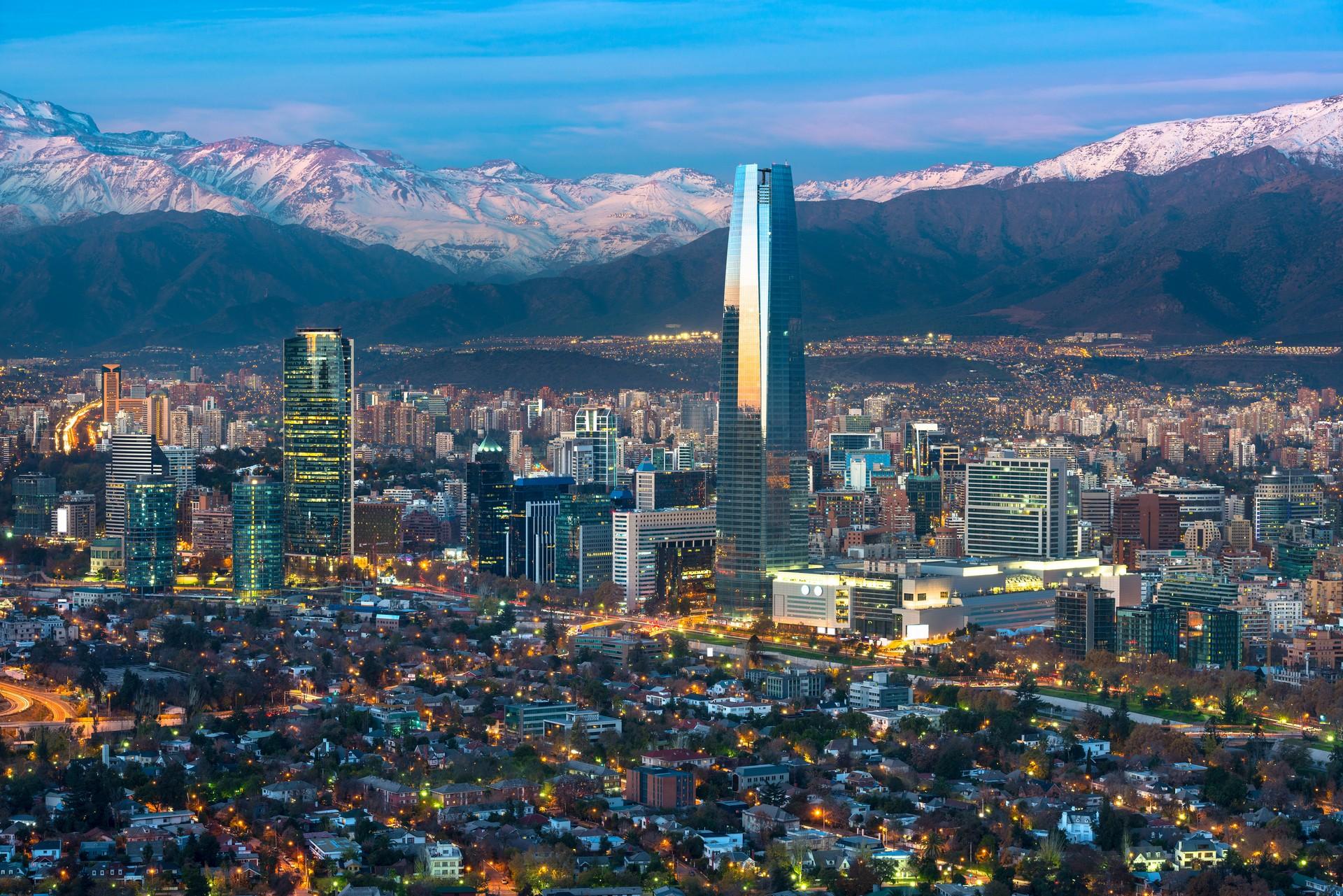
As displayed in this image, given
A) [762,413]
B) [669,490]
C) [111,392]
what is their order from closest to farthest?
[762,413] < [669,490] < [111,392]

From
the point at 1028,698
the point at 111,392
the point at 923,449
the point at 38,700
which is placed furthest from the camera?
the point at 111,392

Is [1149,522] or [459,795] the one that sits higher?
[1149,522]

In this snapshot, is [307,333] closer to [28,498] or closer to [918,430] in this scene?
[28,498]

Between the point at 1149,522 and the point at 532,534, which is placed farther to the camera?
the point at 1149,522

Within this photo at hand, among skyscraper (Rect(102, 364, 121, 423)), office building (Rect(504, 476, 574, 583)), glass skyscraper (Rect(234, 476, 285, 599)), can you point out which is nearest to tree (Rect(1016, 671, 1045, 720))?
office building (Rect(504, 476, 574, 583))

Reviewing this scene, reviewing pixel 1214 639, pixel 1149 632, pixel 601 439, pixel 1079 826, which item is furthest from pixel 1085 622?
pixel 601 439

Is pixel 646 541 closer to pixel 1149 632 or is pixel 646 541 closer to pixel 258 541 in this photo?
pixel 258 541

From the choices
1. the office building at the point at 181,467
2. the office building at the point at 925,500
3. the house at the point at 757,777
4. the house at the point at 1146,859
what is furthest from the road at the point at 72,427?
the house at the point at 1146,859

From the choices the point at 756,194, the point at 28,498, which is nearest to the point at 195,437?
the point at 28,498
